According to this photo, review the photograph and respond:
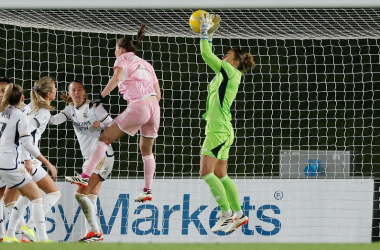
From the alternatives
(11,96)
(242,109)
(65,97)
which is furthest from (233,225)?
(242,109)

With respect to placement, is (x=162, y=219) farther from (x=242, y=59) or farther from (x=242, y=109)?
(x=242, y=109)

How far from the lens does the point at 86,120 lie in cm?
947

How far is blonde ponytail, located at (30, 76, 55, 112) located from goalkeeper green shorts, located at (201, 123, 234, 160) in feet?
4.87

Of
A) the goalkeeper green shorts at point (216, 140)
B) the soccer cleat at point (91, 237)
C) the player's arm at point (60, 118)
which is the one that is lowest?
the soccer cleat at point (91, 237)

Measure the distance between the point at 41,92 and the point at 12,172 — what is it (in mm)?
1211

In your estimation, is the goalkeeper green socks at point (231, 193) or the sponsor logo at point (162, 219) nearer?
the goalkeeper green socks at point (231, 193)

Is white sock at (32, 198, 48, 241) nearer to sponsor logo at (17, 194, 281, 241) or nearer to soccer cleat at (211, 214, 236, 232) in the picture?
soccer cleat at (211, 214, 236, 232)

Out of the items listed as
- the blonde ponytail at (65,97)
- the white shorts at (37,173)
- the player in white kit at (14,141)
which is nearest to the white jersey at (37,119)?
the white shorts at (37,173)

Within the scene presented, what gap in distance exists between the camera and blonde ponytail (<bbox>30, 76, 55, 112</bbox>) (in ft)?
29.5

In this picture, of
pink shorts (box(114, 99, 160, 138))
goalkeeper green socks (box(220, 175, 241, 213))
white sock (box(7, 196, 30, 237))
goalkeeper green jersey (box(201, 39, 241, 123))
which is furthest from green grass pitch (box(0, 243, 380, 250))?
goalkeeper green jersey (box(201, 39, 241, 123))

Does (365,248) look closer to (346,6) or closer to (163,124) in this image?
(346,6)

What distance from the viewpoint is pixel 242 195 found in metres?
11.3

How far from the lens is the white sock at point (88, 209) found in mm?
9445

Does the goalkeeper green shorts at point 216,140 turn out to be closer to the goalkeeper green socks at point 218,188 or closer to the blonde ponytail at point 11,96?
the goalkeeper green socks at point 218,188
